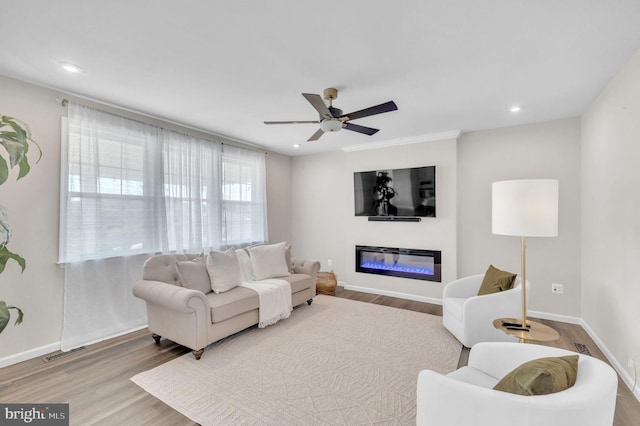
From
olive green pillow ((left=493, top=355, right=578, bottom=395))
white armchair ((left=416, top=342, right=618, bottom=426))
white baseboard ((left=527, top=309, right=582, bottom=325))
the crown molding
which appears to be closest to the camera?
white armchair ((left=416, top=342, right=618, bottom=426))

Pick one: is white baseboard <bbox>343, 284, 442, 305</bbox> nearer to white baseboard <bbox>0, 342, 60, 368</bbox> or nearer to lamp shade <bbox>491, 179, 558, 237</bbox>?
lamp shade <bbox>491, 179, 558, 237</bbox>

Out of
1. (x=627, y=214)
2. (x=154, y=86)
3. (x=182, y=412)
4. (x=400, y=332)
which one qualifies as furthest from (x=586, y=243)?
(x=154, y=86)

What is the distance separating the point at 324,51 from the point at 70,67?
2.10 metres

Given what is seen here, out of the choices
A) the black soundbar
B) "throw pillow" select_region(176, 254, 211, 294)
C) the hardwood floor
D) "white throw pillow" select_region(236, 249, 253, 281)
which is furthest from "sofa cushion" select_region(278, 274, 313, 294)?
the black soundbar

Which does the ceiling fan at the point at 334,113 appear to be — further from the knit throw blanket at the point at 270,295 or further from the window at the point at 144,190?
the knit throw blanket at the point at 270,295

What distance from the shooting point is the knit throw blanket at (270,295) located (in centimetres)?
337

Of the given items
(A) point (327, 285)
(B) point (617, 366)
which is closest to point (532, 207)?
(B) point (617, 366)

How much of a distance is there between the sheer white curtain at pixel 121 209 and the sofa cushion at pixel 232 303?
3.58ft

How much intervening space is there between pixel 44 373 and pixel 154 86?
2.67m

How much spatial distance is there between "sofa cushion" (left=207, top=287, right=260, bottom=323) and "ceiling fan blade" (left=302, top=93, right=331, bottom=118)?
6.68 feet

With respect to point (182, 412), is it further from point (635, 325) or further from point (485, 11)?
point (635, 325)

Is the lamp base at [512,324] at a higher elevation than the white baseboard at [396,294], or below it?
higher

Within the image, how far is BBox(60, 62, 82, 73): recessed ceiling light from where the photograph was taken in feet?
7.80

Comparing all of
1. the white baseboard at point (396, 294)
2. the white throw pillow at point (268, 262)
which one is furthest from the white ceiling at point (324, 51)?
the white baseboard at point (396, 294)
